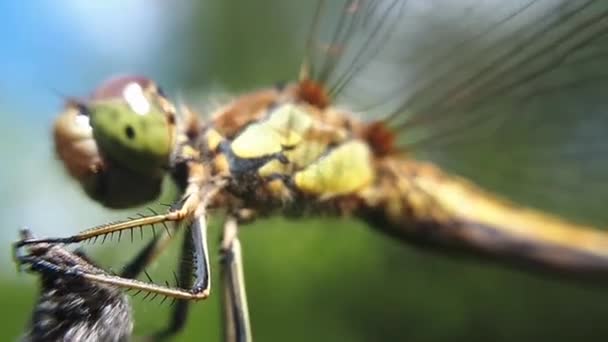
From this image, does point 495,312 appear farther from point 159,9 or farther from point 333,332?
point 159,9

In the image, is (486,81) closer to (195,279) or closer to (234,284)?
(234,284)

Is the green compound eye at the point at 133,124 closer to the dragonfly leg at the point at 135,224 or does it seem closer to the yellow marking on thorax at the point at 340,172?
the dragonfly leg at the point at 135,224

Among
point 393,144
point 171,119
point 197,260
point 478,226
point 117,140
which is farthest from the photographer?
point 478,226

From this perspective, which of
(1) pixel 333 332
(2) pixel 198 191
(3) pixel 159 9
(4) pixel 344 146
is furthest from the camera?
(3) pixel 159 9

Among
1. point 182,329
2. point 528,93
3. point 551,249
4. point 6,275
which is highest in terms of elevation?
point 528,93

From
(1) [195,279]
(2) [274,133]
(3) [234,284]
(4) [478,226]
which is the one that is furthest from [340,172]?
(1) [195,279]

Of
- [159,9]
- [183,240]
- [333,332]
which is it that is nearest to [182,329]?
[183,240]

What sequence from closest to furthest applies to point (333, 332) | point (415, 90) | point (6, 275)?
1. point (415, 90)
2. point (333, 332)
3. point (6, 275)

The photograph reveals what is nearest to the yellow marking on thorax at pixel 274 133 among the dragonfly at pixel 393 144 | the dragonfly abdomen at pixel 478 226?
the dragonfly at pixel 393 144
